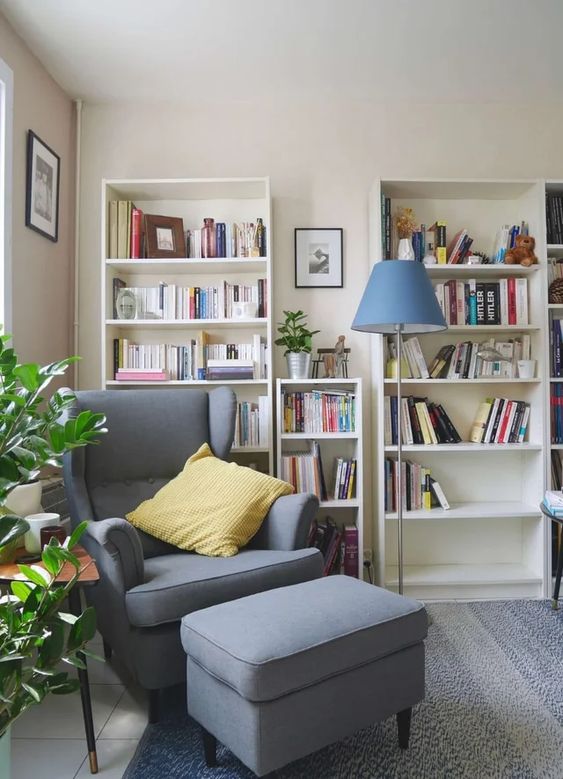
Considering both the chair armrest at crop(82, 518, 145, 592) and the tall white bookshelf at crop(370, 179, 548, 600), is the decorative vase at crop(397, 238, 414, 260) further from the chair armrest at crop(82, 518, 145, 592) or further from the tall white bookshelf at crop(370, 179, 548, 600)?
the chair armrest at crop(82, 518, 145, 592)

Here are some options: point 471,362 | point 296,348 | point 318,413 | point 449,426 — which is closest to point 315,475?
point 318,413

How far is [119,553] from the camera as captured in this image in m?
1.83

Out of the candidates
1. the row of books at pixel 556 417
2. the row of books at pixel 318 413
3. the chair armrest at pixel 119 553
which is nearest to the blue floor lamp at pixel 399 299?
the row of books at pixel 318 413

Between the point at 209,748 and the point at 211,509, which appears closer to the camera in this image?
the point at 209,748

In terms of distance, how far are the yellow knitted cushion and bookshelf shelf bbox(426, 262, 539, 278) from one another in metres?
1.45

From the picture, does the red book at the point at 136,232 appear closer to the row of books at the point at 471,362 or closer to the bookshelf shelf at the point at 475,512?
the row of books at the point at 471,362

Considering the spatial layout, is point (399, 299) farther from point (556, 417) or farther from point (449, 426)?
point (556, 417)

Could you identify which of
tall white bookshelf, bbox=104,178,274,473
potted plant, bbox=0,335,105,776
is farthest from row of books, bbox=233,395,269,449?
potted plant, bbox=0,335,105,776

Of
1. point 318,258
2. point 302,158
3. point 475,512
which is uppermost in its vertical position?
point 302,158

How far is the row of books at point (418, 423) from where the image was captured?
3.04 meters

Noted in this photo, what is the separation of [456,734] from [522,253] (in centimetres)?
226

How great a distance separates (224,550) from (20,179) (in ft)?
6.36

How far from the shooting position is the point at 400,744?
174cm

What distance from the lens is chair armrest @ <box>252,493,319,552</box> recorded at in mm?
2219
